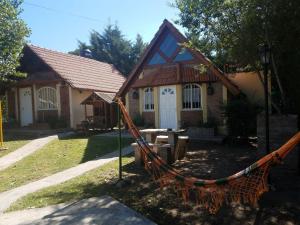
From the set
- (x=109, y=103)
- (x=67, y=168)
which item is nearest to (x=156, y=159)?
(x=67, y=168)

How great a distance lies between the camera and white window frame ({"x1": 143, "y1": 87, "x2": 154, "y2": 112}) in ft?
54.8

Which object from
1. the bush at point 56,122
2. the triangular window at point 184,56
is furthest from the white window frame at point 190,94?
the bush at point 56,122

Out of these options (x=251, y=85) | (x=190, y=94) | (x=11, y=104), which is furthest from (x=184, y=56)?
(x=11, y=104)

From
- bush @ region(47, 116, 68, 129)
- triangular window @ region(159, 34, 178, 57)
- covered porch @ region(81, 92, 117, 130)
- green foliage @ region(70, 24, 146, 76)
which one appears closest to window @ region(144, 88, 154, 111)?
triangular window @ region(159, 34, 178, 57)

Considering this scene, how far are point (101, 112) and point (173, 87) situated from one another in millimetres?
5819

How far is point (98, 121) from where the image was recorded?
19047mm

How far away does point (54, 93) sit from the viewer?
1989 centimetres

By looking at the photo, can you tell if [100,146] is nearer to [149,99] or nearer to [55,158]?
[55,158]

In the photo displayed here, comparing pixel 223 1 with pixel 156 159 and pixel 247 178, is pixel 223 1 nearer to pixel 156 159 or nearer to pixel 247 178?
pixel 156 159

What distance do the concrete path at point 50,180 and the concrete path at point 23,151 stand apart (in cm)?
A: 246

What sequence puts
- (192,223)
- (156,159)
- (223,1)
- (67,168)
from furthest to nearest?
1. (67,168)
2. (223,1)
3. (156,159)
4. (192,223)

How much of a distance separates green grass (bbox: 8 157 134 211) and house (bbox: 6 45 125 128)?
1058cm

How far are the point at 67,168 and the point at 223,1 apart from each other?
6200 mm

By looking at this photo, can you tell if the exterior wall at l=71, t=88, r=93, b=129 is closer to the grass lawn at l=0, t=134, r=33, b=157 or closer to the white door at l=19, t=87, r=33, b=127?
the white door at l=19, t=87, r=33, b=127
